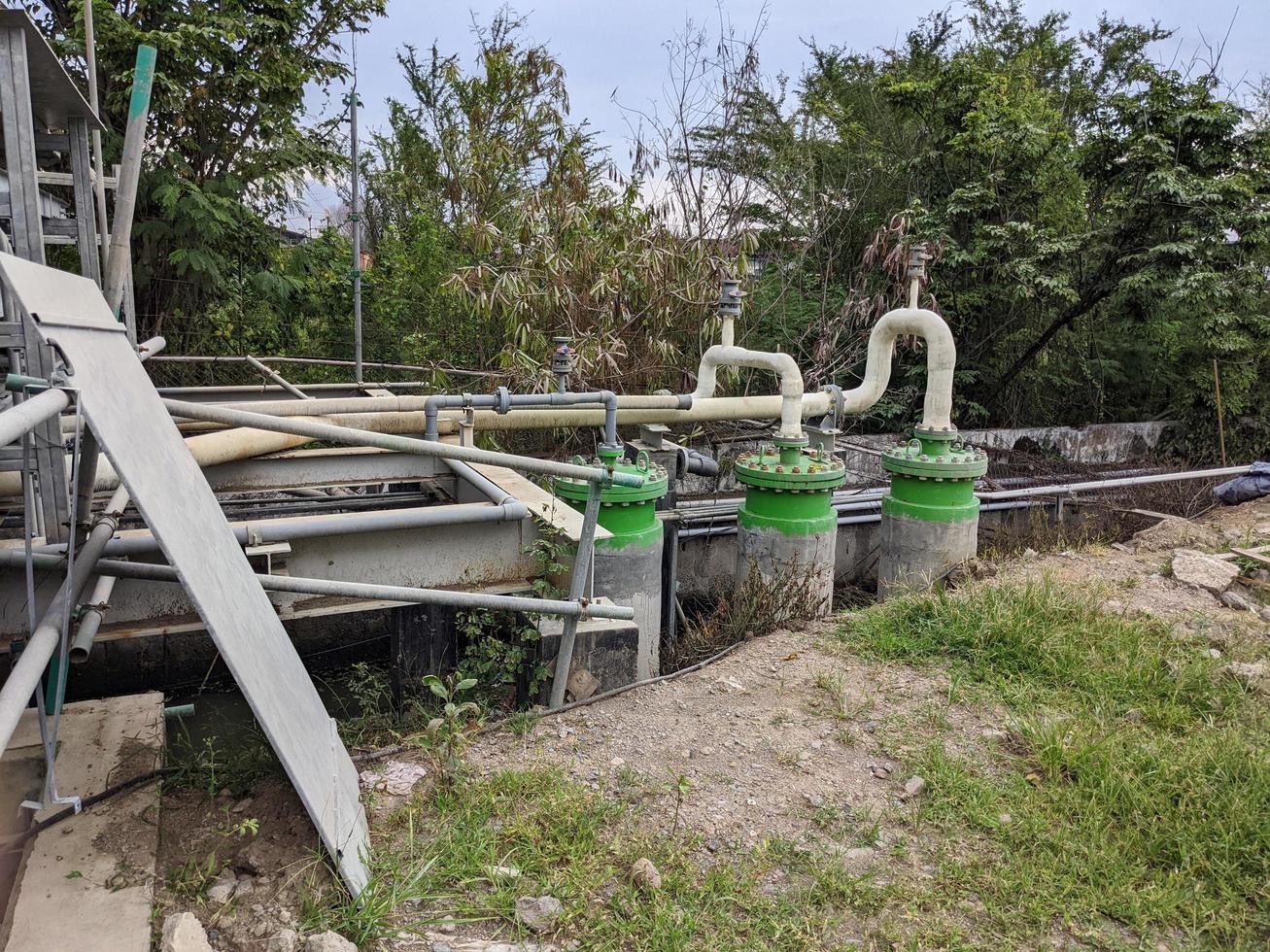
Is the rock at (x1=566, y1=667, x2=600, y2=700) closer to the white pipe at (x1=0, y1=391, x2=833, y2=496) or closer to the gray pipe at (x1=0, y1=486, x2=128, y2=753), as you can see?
the white pipe at (x1=0, y1=391, x2=833, y2=496)

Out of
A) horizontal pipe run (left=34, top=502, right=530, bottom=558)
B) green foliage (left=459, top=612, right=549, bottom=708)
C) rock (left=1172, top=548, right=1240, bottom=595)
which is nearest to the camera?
horizontal pipe run (left=34, top=502, right=530, bottom=558)

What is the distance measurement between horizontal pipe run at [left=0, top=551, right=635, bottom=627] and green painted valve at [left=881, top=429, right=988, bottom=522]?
150 inches

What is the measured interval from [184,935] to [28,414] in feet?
4.09

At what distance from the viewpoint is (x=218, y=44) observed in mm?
7668

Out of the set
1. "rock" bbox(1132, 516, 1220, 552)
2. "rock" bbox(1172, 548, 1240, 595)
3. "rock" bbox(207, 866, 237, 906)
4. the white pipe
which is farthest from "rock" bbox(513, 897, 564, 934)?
"rock" bbox(1132, 516, 1220, 552)

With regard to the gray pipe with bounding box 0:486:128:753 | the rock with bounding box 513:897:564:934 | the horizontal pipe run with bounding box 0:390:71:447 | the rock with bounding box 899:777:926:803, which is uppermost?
the horizontal pipe run with bounding box 0:390:71:447

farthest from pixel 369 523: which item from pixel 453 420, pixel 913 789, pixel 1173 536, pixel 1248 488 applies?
pixel 1248 488

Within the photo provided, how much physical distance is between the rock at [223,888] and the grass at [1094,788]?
1.89 m

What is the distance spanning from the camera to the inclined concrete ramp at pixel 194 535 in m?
1.73

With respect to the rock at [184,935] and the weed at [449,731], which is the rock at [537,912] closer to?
the weed at [449,731]

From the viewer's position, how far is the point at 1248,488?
8523mm

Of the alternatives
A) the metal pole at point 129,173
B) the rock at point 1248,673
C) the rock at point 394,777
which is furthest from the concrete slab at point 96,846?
the rock at point 1248,673

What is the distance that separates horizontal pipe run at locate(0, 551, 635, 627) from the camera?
2.44m

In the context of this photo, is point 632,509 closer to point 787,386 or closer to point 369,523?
point 787,386
